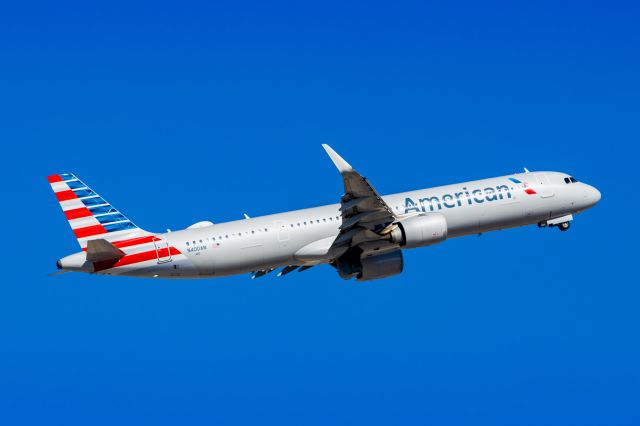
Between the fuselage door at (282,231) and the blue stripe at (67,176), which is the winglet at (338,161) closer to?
the fuselage door at (282,231)

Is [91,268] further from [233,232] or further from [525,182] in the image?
[525,182]

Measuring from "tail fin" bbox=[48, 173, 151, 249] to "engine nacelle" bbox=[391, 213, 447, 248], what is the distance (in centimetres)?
1370

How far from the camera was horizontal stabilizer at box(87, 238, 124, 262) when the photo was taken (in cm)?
4578

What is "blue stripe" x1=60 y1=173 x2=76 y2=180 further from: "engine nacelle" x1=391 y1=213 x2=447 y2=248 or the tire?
the tire

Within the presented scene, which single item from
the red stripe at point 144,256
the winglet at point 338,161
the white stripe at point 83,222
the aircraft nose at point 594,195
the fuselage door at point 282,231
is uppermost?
the aircraft nose at point 594,195

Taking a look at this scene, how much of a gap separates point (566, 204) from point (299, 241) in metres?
17.5

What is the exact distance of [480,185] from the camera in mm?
53625

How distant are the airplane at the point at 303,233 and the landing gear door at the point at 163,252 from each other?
0.17 feet

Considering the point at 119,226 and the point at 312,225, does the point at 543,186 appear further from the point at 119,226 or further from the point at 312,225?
the point at 119,226

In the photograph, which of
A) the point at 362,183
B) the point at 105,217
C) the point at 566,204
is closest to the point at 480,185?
the point at 566,204

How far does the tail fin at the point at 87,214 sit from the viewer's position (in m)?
47.8

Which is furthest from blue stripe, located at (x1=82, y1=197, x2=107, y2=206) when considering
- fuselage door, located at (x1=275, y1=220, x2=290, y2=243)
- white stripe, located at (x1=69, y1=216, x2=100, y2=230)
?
fuselage door, located at (x1=275, y1=220, x2=290, y2=243)

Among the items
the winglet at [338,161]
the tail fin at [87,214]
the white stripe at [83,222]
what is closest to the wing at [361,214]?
the winglet at [338,161]

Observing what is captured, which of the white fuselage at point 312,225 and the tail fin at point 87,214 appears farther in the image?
the white fuselage at point 312,225
